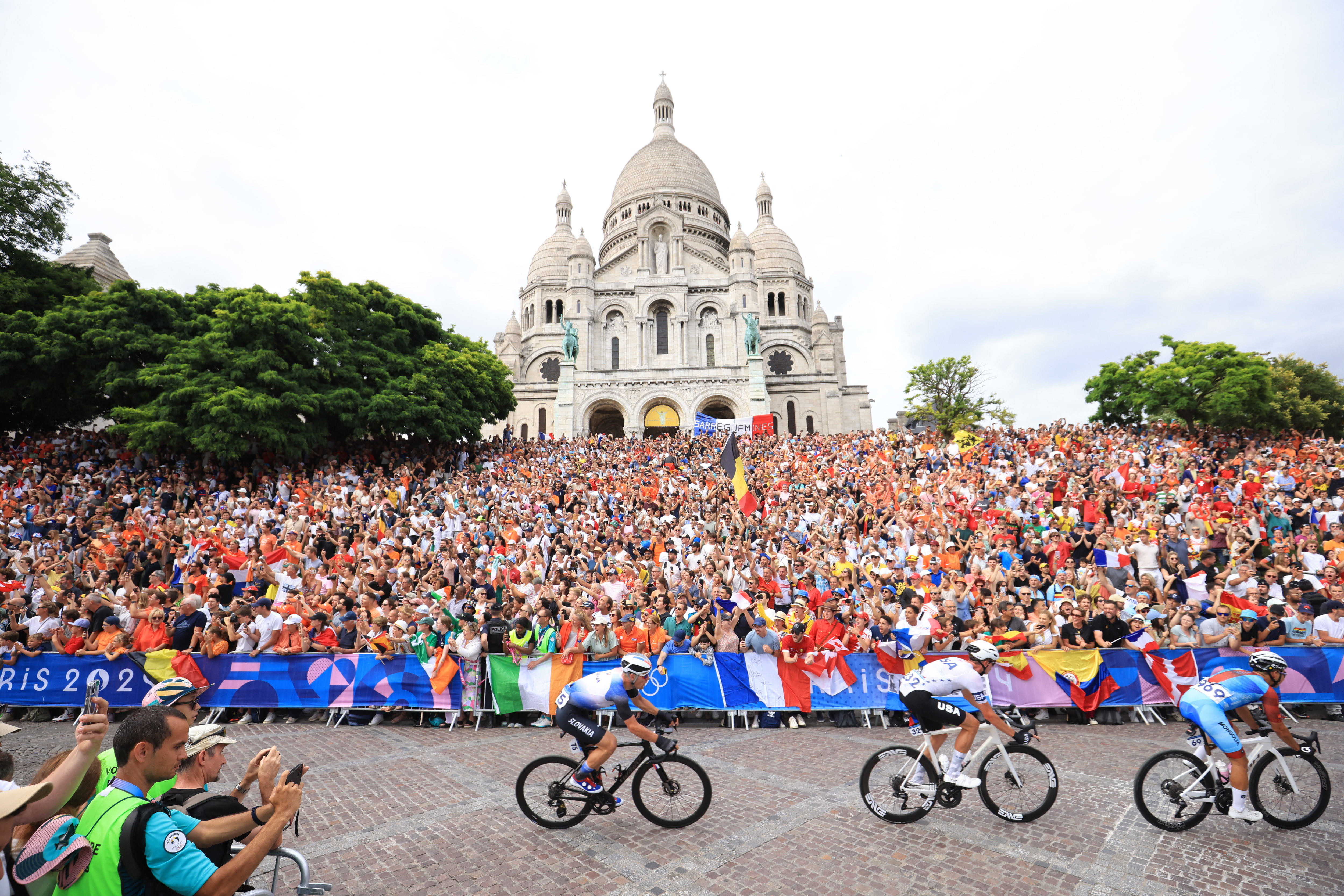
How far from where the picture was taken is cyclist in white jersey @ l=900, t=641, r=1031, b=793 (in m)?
5.75

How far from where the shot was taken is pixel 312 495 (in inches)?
747

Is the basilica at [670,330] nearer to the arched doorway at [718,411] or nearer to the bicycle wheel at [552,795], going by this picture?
the arched doorway at [718,411]

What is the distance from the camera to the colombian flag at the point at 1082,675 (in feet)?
30.1

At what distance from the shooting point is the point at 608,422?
51.0 meters

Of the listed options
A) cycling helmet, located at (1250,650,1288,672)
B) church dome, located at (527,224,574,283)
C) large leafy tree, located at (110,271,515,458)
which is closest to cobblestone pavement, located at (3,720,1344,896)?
cycling helmet, located at (1250,650,1288,672)

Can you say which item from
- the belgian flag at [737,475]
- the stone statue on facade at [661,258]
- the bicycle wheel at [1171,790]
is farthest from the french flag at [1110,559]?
the stone statue on facade at [661,258]

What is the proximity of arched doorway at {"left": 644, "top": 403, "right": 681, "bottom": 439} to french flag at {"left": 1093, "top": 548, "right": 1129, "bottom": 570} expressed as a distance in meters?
34.3

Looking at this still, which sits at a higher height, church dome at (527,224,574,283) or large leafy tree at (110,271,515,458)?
church dome at (527,224,574,283)

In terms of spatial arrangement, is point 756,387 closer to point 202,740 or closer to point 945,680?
point 945,680

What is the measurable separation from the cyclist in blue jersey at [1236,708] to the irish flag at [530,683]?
7.25 m

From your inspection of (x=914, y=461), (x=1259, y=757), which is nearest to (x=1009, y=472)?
(x=914, y=461)

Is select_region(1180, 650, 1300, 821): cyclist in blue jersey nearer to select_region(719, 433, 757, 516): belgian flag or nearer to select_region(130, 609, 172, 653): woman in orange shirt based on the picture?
select_region(719, 433, 757, 516): belgian flag

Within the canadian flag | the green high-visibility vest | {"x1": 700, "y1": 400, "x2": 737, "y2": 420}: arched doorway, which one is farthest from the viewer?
{"x1": 700, "y1": 400, "x2": 737, "y2": 420}: arched doorway

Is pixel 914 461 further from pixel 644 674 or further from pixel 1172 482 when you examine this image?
pixel 644 674
